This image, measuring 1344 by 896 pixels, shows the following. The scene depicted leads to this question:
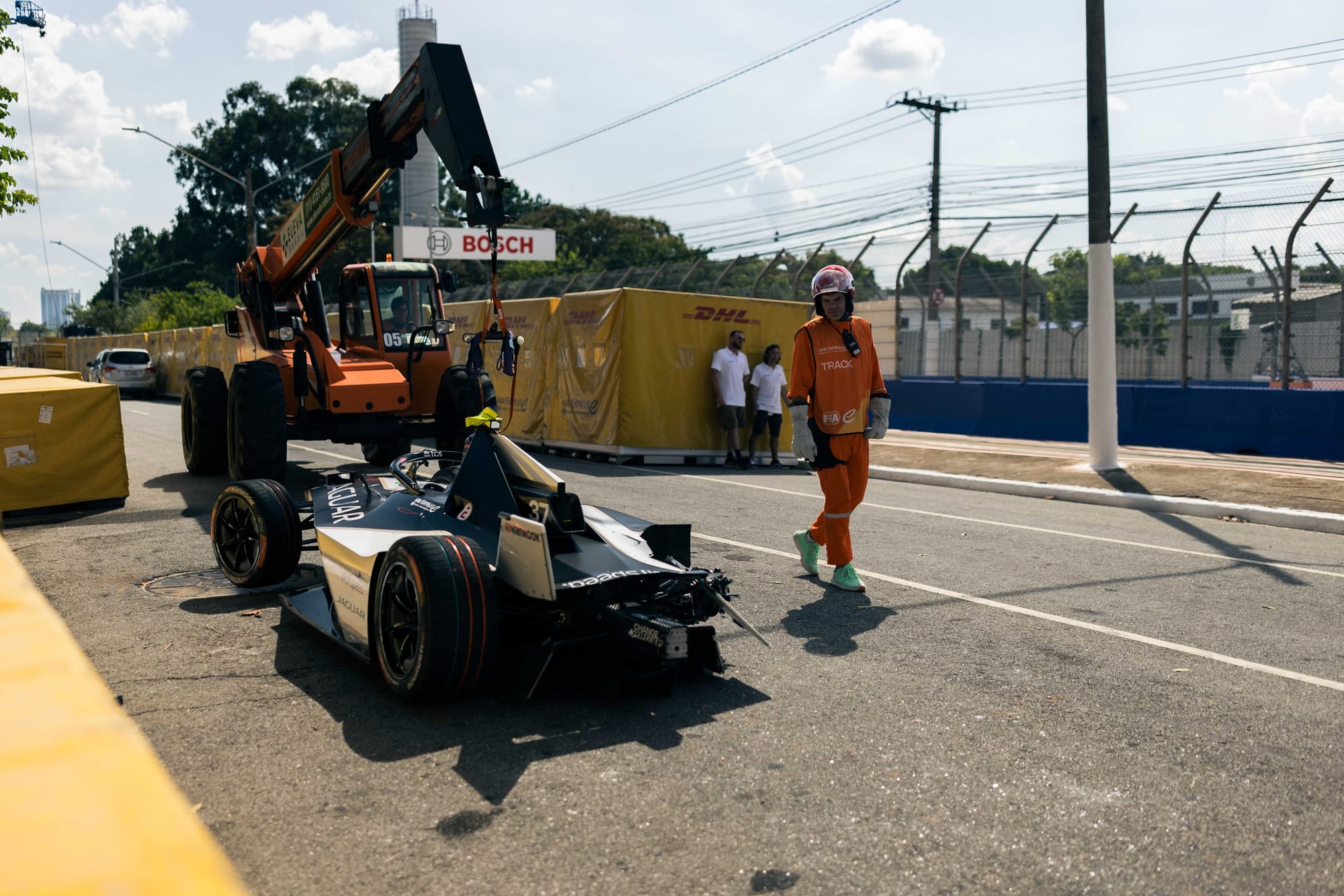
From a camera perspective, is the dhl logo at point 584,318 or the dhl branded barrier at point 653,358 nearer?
the dhl branded barrier at point 653,358

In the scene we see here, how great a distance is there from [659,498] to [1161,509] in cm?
510

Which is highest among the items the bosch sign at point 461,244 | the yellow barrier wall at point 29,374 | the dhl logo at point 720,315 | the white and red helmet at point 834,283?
the bosch sign at point 461,244

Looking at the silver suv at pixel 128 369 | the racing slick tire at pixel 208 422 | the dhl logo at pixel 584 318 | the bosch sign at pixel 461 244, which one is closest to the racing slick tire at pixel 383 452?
the racing slick tire at pixel 208 422

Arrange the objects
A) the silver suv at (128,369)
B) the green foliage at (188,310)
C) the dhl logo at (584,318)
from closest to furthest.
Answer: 1. the dhl logo at (584,318)
2. the silver suv at (128,369)
3. the green foliage at (188,310)

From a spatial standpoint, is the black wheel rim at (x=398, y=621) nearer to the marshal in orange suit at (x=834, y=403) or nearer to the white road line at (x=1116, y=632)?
the marshal in orange suit at (x=834, y=403)

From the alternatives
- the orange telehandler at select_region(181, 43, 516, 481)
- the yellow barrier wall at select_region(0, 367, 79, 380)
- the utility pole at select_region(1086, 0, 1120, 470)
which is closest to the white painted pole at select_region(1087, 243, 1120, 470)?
the utility pole at select_region(1086, 0, 1120, 470)

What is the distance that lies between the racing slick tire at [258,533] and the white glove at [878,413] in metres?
3.57

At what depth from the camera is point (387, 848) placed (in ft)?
10.4

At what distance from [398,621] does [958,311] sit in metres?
17.4

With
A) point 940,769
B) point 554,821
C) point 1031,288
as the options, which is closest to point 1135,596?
point 940,769

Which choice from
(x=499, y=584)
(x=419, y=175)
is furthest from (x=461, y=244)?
(x=499, y=584)

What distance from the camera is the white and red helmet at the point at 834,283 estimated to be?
6.79 metres

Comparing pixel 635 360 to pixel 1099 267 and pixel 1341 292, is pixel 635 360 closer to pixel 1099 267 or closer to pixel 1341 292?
pixel 1099 267

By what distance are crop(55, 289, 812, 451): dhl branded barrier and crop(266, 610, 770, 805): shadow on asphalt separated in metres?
10.5
